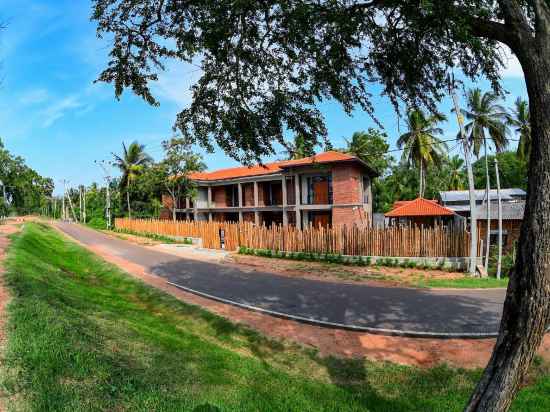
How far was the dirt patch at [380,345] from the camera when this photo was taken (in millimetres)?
6449

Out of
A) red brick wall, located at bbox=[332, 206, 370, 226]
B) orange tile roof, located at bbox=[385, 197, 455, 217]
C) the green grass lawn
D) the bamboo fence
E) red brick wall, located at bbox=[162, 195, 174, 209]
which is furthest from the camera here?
red brick wall, located at bbox=[162, 195, 174, 209]

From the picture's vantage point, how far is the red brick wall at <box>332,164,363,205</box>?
26.2 metres

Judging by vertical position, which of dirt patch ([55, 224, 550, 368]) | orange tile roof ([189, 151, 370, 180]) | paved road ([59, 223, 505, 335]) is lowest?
paved road ([59, 223, 505, 335])

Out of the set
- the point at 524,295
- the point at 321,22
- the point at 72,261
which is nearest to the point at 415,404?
the point at 524,295

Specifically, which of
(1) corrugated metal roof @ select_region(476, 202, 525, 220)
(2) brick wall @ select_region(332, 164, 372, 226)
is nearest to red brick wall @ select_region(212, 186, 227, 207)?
(2) brick wall @ select_region(332, 164, 372, 226)

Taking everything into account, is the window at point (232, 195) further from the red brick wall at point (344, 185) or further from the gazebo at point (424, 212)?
the gazebo at point (424, 212)

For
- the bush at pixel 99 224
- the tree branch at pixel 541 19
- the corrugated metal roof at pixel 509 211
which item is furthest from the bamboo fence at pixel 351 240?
the bush at pixel 99 224

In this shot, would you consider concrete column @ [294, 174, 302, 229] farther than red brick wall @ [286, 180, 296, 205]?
No

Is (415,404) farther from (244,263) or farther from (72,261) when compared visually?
(72,261)

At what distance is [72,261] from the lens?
19.3 meters

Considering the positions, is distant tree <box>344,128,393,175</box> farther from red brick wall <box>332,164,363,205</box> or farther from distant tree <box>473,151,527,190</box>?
distant tree <box>473,151,527,190</box>

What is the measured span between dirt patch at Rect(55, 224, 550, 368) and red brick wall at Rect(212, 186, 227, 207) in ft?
102

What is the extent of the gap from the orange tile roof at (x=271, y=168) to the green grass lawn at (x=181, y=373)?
34.2ft

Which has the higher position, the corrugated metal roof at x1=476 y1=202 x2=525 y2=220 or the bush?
the corrugated metal roof at x1=476 y1=202 x2=525 y2=220
